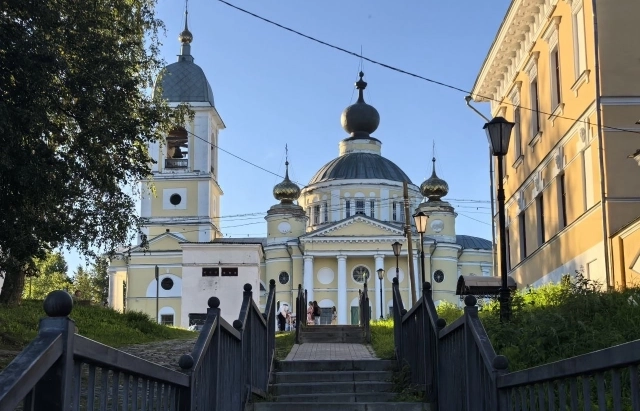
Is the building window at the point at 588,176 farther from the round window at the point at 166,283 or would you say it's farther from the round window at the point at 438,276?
the round window at the point at 438,276

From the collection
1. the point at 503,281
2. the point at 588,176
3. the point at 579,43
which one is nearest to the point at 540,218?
the point at 588,176

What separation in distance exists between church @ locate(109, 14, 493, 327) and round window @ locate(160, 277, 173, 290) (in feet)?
0.24

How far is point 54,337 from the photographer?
3086 mm

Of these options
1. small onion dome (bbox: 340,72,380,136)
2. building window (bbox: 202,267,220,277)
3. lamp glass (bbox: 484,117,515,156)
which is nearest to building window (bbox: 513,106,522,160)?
lamp glass (bbox: 484,117,515,156)

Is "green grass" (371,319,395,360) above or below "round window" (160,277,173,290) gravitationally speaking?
below

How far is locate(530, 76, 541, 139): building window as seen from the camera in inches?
946

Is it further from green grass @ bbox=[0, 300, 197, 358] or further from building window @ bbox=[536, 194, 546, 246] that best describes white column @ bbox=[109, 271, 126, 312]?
building window @ bbox=[536, 194, 546, 246]

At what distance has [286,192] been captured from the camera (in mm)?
73500

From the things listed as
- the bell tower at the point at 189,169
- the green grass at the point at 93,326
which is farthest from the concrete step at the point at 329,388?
the bell tower at the point at 189,169

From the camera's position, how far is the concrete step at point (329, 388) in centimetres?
1042

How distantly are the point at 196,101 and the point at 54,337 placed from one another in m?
60.0

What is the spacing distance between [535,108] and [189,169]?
41.8 m

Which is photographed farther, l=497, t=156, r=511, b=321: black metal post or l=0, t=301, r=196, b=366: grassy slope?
l=0, t=301, r=196, b=366: grassy slope

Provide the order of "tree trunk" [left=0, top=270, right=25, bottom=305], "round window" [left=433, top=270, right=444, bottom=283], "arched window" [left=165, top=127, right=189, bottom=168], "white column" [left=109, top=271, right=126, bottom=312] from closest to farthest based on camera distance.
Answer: "tree trunk" [left=0, top=270, right=25, bottom=305] → "arched window" [left=165, top=127, right=189, bottom=168] → "round window" [left=433, top=270, right=444, bottom=283] → "white column" [left=109, top=271, right=126, bottom=312]
